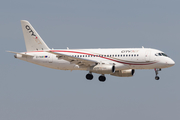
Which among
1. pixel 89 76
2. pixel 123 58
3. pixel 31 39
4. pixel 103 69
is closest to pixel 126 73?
pixel 123 58

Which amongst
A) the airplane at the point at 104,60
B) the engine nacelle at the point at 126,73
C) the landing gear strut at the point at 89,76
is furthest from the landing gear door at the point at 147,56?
the landing gear strut at the point at 89,76

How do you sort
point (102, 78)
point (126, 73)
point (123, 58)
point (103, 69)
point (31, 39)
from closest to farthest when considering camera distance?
point (103, 69), point (123, 58), point (102, 78), point (126, 73), point (31, 39)

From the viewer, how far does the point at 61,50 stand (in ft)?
219

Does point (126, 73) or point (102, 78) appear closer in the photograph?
point (102, 78)

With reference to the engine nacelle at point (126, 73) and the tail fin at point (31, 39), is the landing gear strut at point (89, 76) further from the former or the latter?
A: the tail fin at point (31, 39)

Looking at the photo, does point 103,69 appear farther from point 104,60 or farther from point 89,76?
point 89,76

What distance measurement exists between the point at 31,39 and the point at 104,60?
51.5 ft

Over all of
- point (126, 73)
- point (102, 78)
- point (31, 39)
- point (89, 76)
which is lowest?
point (89, 76)

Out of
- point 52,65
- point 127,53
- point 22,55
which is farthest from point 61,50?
point 127,53

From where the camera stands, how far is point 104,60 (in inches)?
2454

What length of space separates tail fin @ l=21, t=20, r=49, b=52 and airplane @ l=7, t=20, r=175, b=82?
5.45 ft

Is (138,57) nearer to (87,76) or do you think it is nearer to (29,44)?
(87,76)

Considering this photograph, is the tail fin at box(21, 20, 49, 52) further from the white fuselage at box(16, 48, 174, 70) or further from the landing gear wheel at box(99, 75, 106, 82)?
Answer: the landing gear wheel at box(99, 75, 106, 82)

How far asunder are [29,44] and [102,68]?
660 inches
